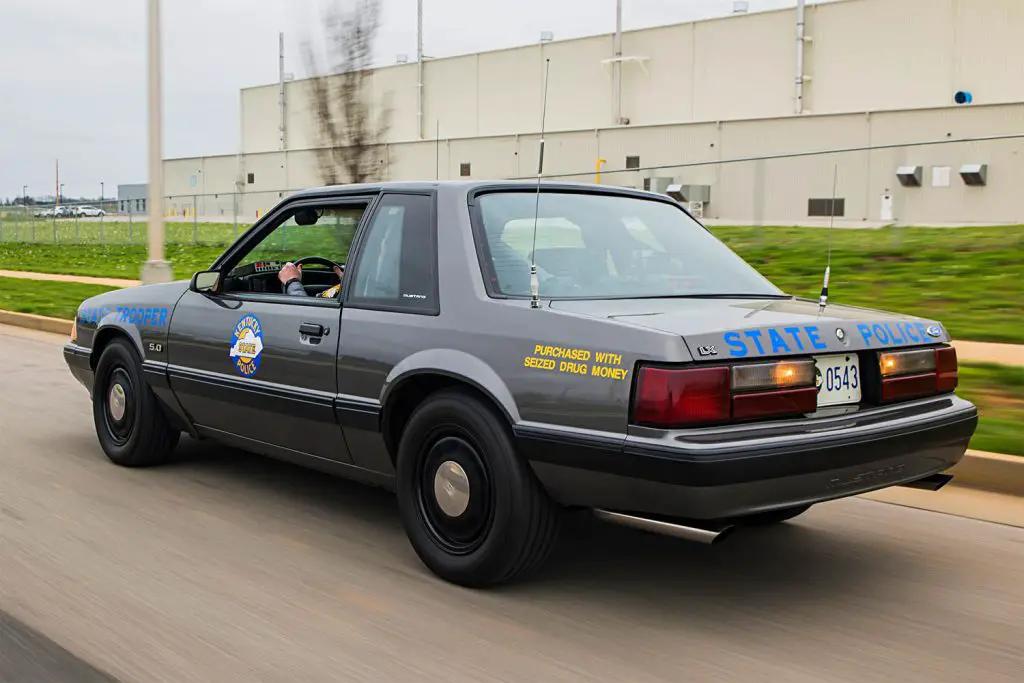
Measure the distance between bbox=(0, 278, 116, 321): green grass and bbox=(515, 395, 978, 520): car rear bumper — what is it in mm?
12446

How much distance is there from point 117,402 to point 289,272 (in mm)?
1445

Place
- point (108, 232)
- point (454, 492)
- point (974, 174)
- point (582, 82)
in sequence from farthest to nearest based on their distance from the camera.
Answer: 1. point (582, 82)
2. point (108, 232)
3. point (974, 174)
4. point (454, 492)

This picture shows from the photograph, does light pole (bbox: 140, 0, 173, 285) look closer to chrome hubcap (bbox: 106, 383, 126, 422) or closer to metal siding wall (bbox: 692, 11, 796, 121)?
chrome hubcap (bbox: 106, 383, 126, 422)

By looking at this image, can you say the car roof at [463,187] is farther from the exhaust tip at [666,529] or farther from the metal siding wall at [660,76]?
the metal siding wall at [660,76]

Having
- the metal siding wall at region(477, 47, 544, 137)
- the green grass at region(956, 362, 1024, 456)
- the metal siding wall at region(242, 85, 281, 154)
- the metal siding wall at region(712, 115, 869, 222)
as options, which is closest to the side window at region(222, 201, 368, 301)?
the green grass at region(956, 362, 1024, 456)


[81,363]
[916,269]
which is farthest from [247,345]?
[916,269]

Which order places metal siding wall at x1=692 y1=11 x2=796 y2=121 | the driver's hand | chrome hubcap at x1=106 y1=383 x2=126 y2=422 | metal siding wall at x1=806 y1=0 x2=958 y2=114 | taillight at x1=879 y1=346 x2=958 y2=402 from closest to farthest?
taillight at x1=879 y1=346 x2=958 y2=402, the driver's hand, chrome hubcap at x1=106 y1=383 x2=126 y2=422, metal siding wall at x1=806 y1=0 x2=958 y2=114, metal siding wall at x1=692 y1=11 x2=796 y2=121

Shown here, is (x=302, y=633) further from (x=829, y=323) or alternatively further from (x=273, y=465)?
(x=273, y=465)

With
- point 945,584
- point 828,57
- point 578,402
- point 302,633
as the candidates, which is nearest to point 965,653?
point 945,584

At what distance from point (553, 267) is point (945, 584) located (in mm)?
1990

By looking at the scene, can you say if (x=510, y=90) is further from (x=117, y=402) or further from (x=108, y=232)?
(x=117, y=402)

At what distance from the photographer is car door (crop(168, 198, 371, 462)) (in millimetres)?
5078

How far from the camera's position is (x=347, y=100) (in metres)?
12.8

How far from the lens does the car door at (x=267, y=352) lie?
5.08 meters
